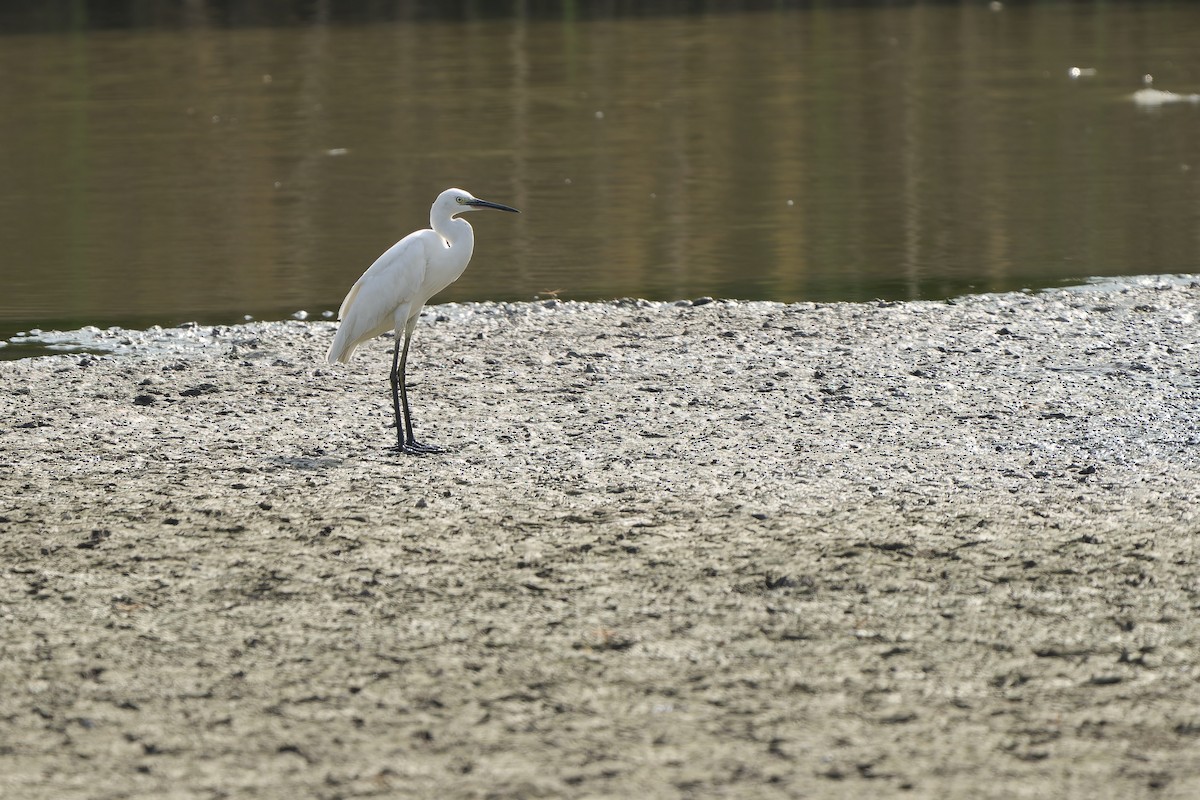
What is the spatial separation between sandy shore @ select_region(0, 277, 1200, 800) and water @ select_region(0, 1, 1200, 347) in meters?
2.51

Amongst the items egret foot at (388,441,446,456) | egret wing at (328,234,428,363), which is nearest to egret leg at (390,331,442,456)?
egret foot at (388,441,446,456)

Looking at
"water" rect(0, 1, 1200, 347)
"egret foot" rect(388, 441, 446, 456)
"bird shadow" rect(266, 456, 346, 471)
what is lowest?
"bird shadow" rect(266, 456, 346, 471)

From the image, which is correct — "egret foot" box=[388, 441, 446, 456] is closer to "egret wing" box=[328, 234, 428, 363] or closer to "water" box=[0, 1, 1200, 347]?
"egret wing" box=[328, 234, 428, 363]

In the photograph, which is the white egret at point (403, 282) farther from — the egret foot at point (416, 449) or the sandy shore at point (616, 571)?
the sandy shore at point (616, 571)

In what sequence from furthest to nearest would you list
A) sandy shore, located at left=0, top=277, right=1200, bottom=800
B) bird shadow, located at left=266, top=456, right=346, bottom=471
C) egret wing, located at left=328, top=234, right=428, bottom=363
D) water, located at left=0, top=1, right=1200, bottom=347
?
water, located at left=0, top=1, right=1200, bottom=347
egret wing, located at left=328, top=234, right=428, bottom=363
bird shadow, located at left=266, top=456, right=346, bottom=471
sandy shore, located at left=0, top=277, right=1200, bottom=800

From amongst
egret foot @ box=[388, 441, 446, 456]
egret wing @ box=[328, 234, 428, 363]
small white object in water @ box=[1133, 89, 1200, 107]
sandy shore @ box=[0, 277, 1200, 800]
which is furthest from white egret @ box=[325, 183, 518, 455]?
small white object in water @ box=[1133, 89, 1200, 107]

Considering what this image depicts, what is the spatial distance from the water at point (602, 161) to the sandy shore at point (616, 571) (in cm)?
251

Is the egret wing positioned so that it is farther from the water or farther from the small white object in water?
the small white object in water

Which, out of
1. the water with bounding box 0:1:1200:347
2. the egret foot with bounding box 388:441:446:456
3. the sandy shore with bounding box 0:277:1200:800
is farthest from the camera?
the water with bounding box 0:1:1200:347

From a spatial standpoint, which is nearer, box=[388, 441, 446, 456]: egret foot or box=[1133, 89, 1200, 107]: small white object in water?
box=[388, 441, 446, 456]: egret foot

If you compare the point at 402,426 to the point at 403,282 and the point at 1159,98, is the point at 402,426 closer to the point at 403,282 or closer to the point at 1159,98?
the point at 403,282

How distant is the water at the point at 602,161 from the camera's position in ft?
36.7

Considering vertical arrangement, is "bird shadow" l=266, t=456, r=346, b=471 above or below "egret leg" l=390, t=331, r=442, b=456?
below

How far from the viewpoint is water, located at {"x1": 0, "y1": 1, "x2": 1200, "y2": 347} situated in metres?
11.2
